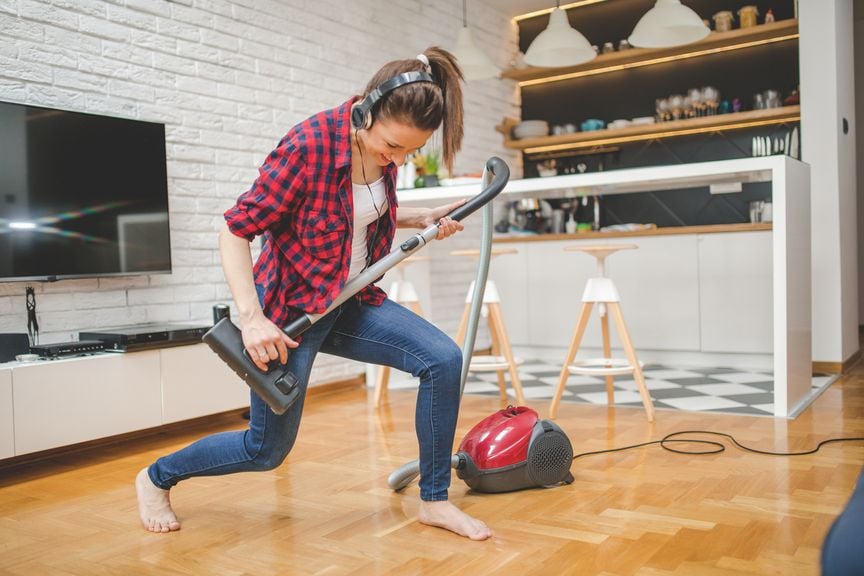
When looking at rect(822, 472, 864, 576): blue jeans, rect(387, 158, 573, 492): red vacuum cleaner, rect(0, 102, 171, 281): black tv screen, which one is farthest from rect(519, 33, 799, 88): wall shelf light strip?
rect(822, 472, 864, 576): blue jeans

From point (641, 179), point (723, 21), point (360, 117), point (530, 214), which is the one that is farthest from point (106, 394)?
point (723, 21)

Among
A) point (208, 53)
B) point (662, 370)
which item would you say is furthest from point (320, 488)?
point (662, 370)

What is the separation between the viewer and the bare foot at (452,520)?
1.90 m

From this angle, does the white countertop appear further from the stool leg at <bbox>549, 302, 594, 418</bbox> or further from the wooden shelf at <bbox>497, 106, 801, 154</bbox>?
the wooden shelf at <bbox>497, 106, 801, 154</bbox>

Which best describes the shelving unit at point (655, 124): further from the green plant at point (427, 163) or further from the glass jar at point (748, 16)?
the green plant at point (427, 163)

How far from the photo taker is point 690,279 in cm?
491

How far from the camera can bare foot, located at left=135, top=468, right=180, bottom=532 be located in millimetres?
2043

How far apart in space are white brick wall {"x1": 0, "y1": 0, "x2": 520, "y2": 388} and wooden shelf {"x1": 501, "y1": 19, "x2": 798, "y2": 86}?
156 centimetres

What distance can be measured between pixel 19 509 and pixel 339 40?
3.08m

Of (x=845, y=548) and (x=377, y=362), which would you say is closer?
(x=845, y=548)

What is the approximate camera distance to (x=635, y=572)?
5.43 feet

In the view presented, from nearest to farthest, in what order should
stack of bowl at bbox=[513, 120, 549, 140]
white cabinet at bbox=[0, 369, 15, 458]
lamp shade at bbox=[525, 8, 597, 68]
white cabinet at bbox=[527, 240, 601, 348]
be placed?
white cabinet at bbox=[0, 369, 15, 458] < lamp shade at bbox=[525, 8, 597, 68] < white cabinet at bbox=[527, 240, 601, 348] < stack of bowl at bbox=[513, 120, 549, 140]

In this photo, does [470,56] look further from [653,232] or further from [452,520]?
[452,520]

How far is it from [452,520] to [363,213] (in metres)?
0.75
